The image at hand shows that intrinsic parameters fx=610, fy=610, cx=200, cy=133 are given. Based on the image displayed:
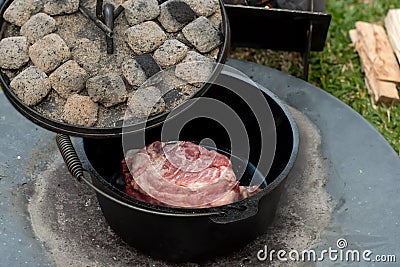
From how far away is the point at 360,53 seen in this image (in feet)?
13.9

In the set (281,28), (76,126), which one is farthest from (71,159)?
(281,28)

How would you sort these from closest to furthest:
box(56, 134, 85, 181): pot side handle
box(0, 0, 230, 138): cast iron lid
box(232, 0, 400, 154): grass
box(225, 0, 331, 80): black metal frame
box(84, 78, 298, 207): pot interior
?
1. box(0, 0, 230, 138): cast iron lid
2. box(56, 134, 85, 181): pot side handle
3. box(84, 78, 298, 207): pot interior
4. box(225, 0, 331, 80): black metal frame
5. box(232, 0, 400, 154): grass

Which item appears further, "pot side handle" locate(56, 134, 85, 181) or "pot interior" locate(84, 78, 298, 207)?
"pot interior" locate(84, 78, 298, 207)

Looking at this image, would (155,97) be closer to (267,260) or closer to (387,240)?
(267,260)

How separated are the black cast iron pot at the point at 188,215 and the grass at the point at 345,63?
3.95 ft

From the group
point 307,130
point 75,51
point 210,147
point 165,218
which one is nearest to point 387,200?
point 307,130

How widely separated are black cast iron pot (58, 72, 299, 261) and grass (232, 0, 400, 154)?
120 centimetres

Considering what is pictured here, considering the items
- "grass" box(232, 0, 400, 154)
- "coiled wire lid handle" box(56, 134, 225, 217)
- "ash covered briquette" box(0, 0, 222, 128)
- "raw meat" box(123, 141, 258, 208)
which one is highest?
"ash covered briquette" box(0, 0, 222, 128)

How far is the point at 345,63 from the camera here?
4.24 meters

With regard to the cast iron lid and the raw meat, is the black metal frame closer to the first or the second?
the raw meat

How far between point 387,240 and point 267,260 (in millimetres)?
524

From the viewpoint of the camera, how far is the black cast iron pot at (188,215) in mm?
2234

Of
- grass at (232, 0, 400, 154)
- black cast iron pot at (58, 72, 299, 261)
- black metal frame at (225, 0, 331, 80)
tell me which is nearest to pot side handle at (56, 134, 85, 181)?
black cast iron pot at (58, 72, 299, 261)

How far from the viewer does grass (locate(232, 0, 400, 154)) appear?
12.4 ft
